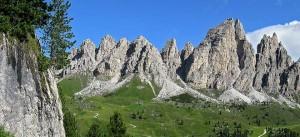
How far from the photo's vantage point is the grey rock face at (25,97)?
5716cm

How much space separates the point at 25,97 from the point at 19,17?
1007 centimetres

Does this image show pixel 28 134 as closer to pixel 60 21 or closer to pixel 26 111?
pixel 26 111

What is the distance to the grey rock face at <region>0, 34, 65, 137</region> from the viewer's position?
5716cm

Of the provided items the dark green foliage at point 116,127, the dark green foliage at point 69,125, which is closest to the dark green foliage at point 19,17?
the dark green foliage at point 69,125

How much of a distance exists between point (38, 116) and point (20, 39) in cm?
907

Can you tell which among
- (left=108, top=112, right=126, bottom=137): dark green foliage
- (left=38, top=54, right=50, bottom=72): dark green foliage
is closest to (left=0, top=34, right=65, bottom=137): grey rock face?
(left=38, top=54, right=50, bottom=72): dark green foliage

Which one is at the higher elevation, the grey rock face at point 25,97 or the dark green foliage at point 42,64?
the dark green foliage at point 42,64

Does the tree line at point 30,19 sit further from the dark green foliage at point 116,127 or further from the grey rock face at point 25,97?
the dark green foliage at point 116,127

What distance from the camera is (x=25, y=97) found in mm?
61000

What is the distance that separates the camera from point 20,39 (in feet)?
205

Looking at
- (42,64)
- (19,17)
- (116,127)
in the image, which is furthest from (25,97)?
(116,127)

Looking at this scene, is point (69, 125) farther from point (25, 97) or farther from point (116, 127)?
point (25, 97)

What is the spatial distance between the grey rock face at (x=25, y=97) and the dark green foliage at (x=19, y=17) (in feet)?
4.44

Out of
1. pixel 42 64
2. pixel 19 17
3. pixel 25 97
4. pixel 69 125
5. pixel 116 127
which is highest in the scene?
pixel 19 17
